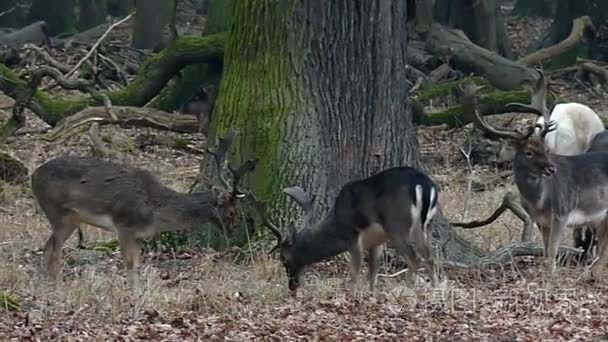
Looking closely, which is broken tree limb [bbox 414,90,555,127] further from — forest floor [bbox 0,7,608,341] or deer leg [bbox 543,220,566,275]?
deer leg [bbox 543,220,566,275]

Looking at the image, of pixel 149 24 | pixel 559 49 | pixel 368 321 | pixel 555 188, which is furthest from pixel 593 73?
pixel 368 321

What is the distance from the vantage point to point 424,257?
1147cm

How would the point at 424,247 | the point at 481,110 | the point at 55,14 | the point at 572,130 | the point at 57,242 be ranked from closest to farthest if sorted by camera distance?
the point at 424,247 → the point at 57,242 → the point at 572,130 → the point at 481,110 → the point at 55,14

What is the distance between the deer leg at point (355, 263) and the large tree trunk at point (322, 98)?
90 cm

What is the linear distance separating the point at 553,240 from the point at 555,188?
537mm

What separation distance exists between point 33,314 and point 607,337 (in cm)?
416

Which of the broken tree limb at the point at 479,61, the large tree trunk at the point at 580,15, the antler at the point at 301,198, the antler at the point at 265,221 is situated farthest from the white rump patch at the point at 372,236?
the large tree trunk at the point at 580,15

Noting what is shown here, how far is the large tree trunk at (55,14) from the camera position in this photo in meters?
38.2

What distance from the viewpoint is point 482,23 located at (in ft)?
94.1

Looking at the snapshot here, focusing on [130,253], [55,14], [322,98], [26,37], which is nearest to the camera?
[130,253]

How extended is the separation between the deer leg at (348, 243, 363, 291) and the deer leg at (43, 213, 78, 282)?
2.53m

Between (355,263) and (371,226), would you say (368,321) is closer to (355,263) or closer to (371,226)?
(355,263)

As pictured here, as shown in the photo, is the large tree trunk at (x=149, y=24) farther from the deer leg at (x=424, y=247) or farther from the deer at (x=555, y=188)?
the deer leg at (x=424, y=247)

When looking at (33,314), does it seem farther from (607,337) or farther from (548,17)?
(548,17)
